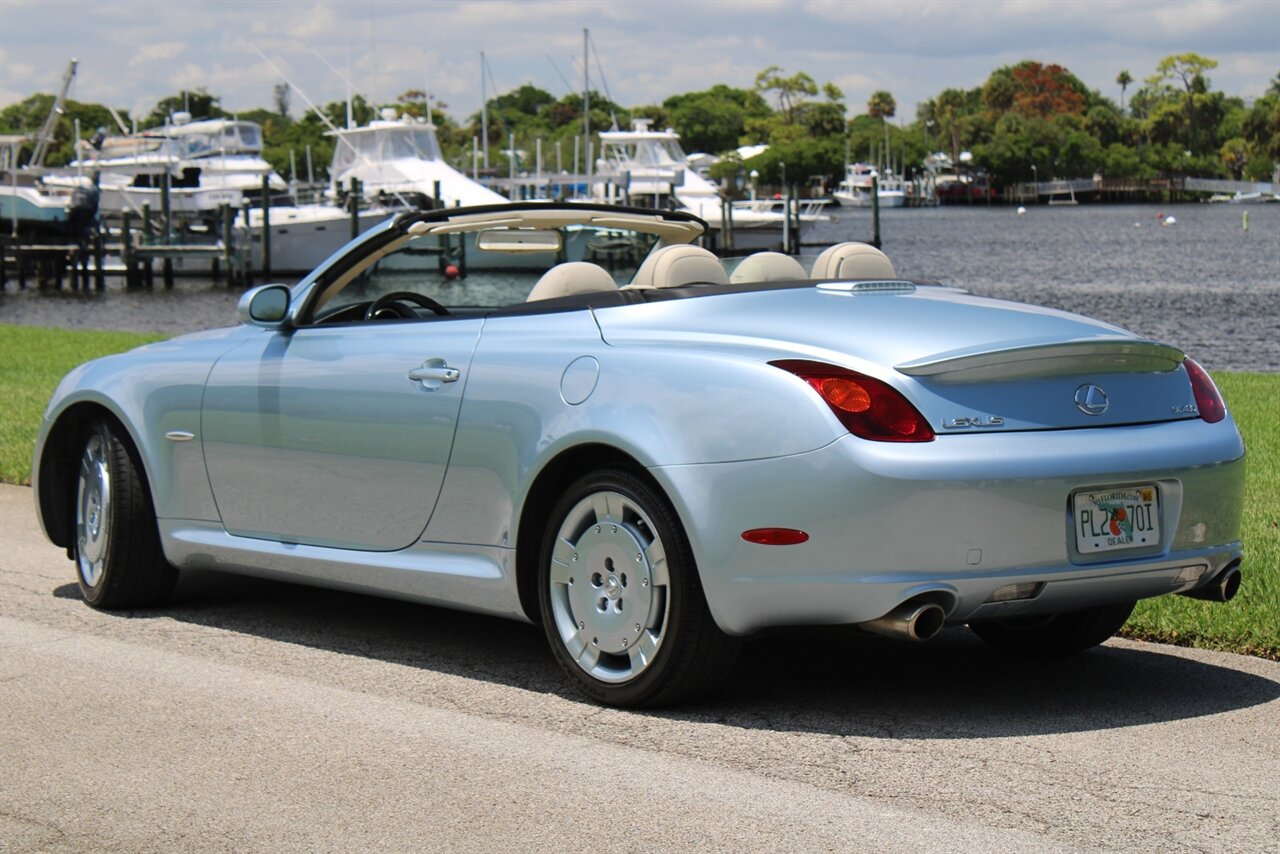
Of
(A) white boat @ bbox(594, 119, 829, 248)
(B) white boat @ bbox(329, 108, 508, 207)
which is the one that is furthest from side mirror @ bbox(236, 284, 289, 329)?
(A) white boat @ bbox(594, 119, 829, 248)

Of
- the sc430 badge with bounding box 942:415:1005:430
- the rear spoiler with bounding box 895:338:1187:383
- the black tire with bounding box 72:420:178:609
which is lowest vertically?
the black tire with bounding box 72:420:178:609

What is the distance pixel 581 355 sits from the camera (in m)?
5.21

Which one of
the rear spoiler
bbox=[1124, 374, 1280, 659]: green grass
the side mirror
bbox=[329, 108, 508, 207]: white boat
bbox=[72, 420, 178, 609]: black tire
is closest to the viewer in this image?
the rear spoiler

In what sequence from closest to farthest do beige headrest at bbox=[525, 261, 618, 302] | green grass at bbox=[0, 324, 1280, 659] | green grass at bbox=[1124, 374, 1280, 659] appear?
beige headrest at bbox=[525, 261, 618, 302], green grass at bbox=[1124, 374, 1280, 659], green grass at bbox=[0, 324, 1280, 659]

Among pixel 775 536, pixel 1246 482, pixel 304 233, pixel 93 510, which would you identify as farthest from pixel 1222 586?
pixel 304 233

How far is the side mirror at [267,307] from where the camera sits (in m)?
6.32

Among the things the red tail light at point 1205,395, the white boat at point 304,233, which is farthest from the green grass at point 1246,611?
the white boat at point 304,233

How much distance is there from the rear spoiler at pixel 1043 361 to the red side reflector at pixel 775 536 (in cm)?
A: 50

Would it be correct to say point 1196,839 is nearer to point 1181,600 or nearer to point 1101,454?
point 1101,454

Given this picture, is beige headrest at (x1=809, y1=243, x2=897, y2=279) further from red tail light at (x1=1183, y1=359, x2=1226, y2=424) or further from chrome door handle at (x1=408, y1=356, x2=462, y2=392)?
chrome door handle at (x1=408, y1=356, x2=462, y2=392)

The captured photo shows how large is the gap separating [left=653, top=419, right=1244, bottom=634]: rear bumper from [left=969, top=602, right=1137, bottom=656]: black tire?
0.80 m

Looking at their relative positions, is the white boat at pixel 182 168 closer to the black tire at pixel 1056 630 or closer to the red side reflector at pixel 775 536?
the black tire at pixel 1056 630

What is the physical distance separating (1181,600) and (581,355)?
2709 millimetres

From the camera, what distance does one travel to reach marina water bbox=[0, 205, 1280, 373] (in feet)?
120
